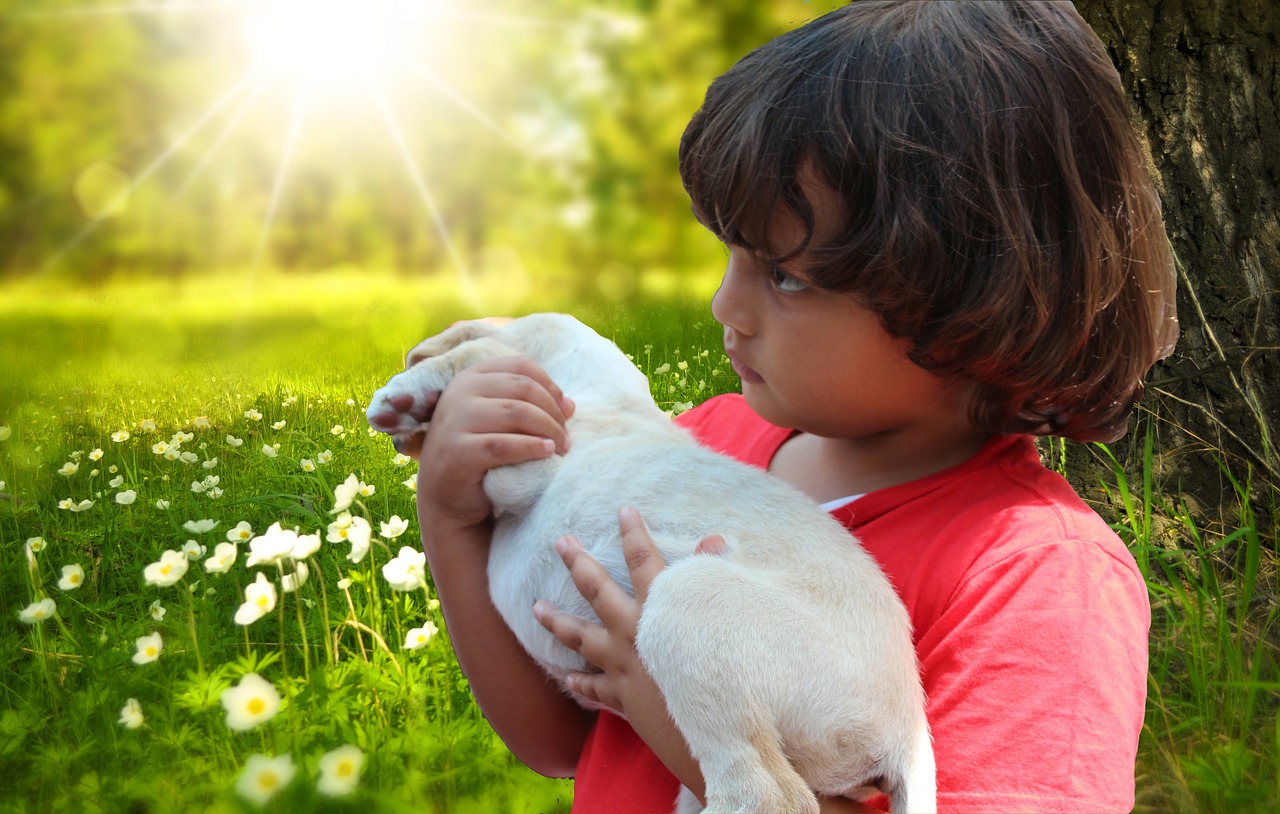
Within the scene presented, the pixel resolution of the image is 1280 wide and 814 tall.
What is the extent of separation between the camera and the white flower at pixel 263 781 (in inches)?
49.1

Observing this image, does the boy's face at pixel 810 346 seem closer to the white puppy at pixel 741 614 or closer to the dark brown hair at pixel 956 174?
the dark brown hair at pixel 956 174

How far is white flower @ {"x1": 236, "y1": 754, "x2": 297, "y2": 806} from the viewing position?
1.25 metres

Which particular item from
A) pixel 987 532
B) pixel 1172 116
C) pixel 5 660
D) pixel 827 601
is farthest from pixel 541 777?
pixel 1172 116

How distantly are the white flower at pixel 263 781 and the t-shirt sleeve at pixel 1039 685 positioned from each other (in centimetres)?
87

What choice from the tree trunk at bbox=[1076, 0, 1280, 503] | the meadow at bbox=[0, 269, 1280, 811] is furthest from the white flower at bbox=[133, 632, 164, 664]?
the tree trunk at bbox=[1076, 0, 1280, 503]

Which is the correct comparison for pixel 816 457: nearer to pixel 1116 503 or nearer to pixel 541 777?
pixel 541 777

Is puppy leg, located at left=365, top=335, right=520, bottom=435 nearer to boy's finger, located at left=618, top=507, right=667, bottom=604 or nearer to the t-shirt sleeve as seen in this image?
boy's finger, located at left=618, top=507, right=667, bottom=604

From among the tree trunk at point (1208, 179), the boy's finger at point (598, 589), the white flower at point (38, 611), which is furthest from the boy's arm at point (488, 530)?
the tree trunk at point (1208, 179)

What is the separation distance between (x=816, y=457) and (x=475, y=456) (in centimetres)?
61

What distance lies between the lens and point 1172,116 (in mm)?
2604

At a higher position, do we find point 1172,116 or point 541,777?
point 1172,116

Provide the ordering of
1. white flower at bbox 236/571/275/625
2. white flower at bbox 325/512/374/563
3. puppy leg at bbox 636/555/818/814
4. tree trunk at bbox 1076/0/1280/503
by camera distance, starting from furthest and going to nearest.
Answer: tree trunk at bbox 1076/0/1280/503 → white flower at bbox 325/512/374/563 → white flower at bbox 236/571/275/625 → puppy leg at bbox 636/555/818/814

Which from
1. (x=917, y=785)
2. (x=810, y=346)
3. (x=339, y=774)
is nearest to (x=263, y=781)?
(x=339, y=774)

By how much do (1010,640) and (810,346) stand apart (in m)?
0.47
